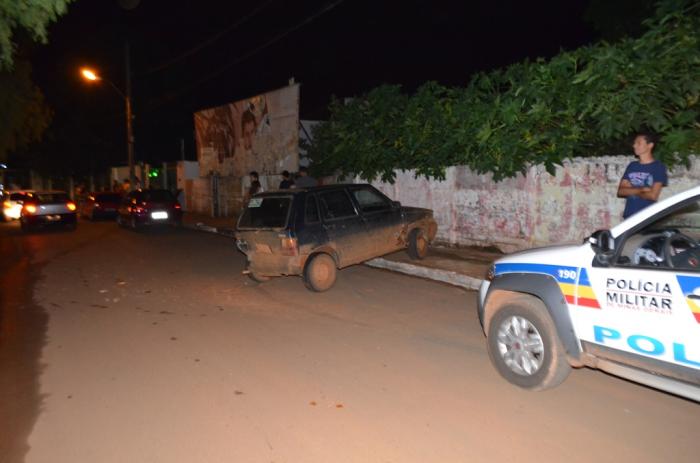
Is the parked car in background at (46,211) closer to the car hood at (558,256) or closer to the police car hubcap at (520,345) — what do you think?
the car hood at (558,256)

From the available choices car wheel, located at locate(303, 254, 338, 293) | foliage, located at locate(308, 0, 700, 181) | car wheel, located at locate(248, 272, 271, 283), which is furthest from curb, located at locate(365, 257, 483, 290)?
foliage, located at locate(308, 0, 700, 181)

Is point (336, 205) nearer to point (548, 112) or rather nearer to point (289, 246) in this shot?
point (289, 246)

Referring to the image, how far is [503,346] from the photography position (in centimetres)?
468

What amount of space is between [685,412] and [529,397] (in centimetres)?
116

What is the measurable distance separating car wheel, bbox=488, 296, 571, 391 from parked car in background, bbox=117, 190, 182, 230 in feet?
54.1

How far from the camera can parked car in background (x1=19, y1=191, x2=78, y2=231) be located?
19.5 metres

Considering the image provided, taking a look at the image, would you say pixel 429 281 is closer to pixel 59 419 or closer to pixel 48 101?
pixel 59 419

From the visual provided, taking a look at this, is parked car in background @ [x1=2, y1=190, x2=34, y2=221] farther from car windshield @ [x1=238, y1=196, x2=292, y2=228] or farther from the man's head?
the man's head

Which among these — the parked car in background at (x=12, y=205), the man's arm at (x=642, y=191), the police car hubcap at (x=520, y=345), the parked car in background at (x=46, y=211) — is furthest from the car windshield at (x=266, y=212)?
the parked car in background at (x=12, y=205)

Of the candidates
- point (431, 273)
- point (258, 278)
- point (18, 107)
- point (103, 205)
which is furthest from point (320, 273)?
point (18, 107)

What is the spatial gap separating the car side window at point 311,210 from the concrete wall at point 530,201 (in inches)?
164

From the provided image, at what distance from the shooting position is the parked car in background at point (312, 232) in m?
8.30

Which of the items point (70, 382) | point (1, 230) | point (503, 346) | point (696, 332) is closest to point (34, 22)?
point (70, 382)

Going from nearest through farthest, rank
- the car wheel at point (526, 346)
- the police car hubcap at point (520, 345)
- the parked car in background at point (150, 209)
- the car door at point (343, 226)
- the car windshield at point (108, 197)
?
the car wheel at point (526, 346) < the police car hubcap at point (520, 345) < the car door at point (343, 226) < the parked car in background at point (150, 209) < the car windshield at point (108, 197)
